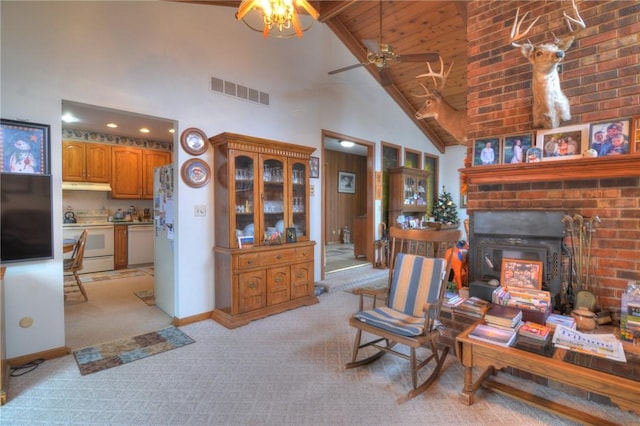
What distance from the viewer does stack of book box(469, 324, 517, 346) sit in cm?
190

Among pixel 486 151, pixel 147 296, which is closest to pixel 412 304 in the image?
pixel 486 151

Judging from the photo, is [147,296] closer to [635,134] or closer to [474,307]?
[474,307]

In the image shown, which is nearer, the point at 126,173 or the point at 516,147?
the point at 516,147

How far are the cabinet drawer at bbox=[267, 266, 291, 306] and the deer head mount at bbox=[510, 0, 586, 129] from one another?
284 cm

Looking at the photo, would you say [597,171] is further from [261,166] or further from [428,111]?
[261,166]

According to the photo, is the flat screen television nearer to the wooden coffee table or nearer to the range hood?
the wooden coffee table

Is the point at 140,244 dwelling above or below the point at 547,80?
below

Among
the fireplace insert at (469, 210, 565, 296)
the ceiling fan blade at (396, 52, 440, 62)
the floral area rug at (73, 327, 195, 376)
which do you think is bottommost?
the floral area rug at (73, 327, 195, 376)

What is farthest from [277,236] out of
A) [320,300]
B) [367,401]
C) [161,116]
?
[367,401]

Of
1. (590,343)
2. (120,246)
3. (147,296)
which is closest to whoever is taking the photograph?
(590,343)

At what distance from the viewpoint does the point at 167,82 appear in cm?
315

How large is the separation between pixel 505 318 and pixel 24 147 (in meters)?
3.74

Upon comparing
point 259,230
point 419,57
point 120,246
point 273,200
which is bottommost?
point 120,246

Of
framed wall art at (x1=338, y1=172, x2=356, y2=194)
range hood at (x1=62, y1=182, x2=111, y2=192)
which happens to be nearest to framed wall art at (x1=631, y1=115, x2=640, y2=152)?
framed wall art at (x1=338, y1=172, x2=356, y2=194)
